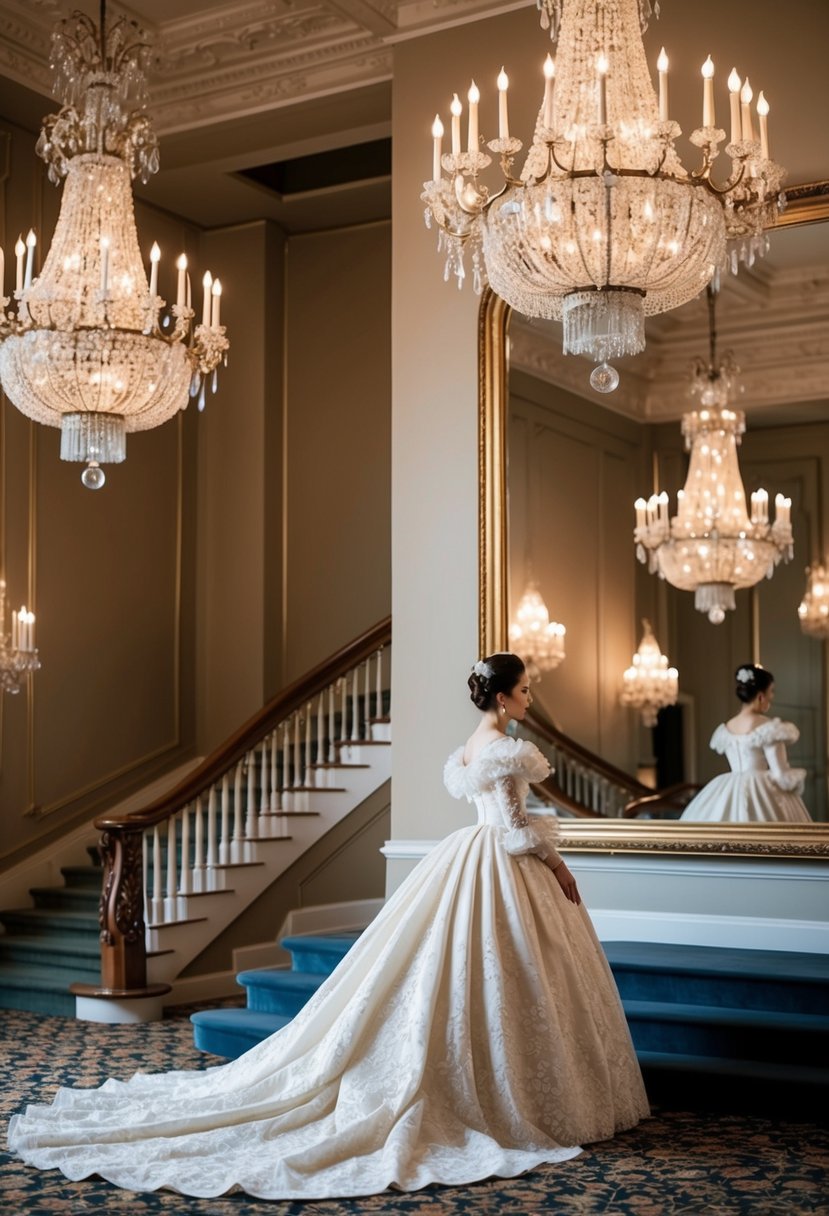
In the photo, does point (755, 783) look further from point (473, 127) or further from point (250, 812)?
point (250, 812)

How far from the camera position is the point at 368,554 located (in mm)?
10258

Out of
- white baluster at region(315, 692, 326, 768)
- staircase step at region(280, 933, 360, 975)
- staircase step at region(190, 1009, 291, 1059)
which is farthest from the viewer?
white baluster at region(315, 692, 326, 768)

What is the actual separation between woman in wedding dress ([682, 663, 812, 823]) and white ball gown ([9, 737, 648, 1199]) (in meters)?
1.33

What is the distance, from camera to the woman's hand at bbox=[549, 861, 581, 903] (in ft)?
16.6

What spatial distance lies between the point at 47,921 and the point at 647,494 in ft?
13.8

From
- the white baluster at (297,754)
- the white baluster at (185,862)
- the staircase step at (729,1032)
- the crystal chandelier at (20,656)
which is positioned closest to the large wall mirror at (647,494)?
the staircase step at (729,1032)

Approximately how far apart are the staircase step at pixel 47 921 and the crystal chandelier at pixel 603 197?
4874 millimetres

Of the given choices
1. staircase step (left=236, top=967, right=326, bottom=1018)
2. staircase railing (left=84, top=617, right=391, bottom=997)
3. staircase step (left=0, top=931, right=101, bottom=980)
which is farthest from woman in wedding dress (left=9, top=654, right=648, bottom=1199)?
staircase step (left=0, top=931, right=101, bottom=980)

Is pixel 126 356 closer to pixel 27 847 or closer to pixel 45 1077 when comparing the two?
pixel 45 1077

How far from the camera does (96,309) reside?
5500 millimetres

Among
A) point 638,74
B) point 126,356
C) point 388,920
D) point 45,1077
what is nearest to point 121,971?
point 45,1077

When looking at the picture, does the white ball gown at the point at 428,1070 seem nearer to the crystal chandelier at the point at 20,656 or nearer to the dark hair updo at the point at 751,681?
the dark hair updo at the point at 751,681

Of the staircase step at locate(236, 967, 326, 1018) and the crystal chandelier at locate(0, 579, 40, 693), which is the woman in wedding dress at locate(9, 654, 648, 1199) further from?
the crystal chandelier at locate(0, 579, 40, 693)

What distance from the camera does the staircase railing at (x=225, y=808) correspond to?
24.6 feet
